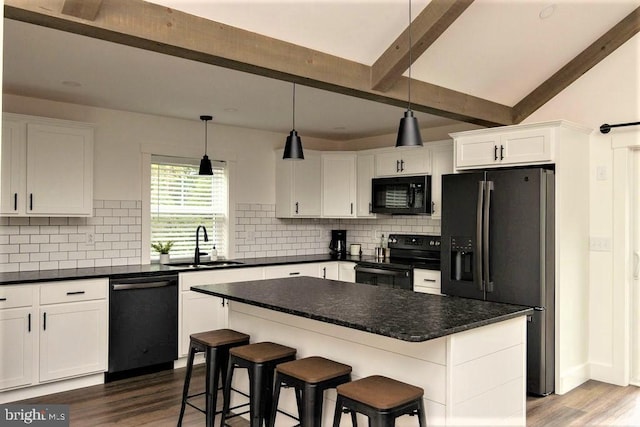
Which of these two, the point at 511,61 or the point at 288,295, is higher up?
the point at 511,61

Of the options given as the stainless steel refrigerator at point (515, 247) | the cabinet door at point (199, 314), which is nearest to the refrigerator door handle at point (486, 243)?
the stainless steel refrigerator at point (515, 247)

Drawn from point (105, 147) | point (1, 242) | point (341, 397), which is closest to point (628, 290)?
point (341, 397)

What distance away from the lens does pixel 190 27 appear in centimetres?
277

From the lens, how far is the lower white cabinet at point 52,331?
383 cm

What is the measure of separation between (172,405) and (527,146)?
3.42m

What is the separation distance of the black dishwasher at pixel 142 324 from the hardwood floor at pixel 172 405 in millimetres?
151

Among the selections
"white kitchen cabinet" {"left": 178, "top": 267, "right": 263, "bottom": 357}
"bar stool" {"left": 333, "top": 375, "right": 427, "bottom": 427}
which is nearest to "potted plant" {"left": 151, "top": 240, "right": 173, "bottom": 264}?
"white kitchen cabinet" {"left": 178, "top": 267, "right": 263, "bottom": 357}

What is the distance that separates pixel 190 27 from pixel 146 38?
269 millimetres

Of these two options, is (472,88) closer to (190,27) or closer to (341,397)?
(190,27)

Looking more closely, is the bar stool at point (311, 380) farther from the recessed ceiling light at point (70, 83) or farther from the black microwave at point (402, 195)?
the black microwave at point (402, 195)

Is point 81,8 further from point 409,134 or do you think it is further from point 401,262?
point 401,262

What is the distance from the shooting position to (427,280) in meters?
5.00

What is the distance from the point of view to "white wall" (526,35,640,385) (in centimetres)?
430

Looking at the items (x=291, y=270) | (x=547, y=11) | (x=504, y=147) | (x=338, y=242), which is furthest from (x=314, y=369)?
(x=338, y=242)
